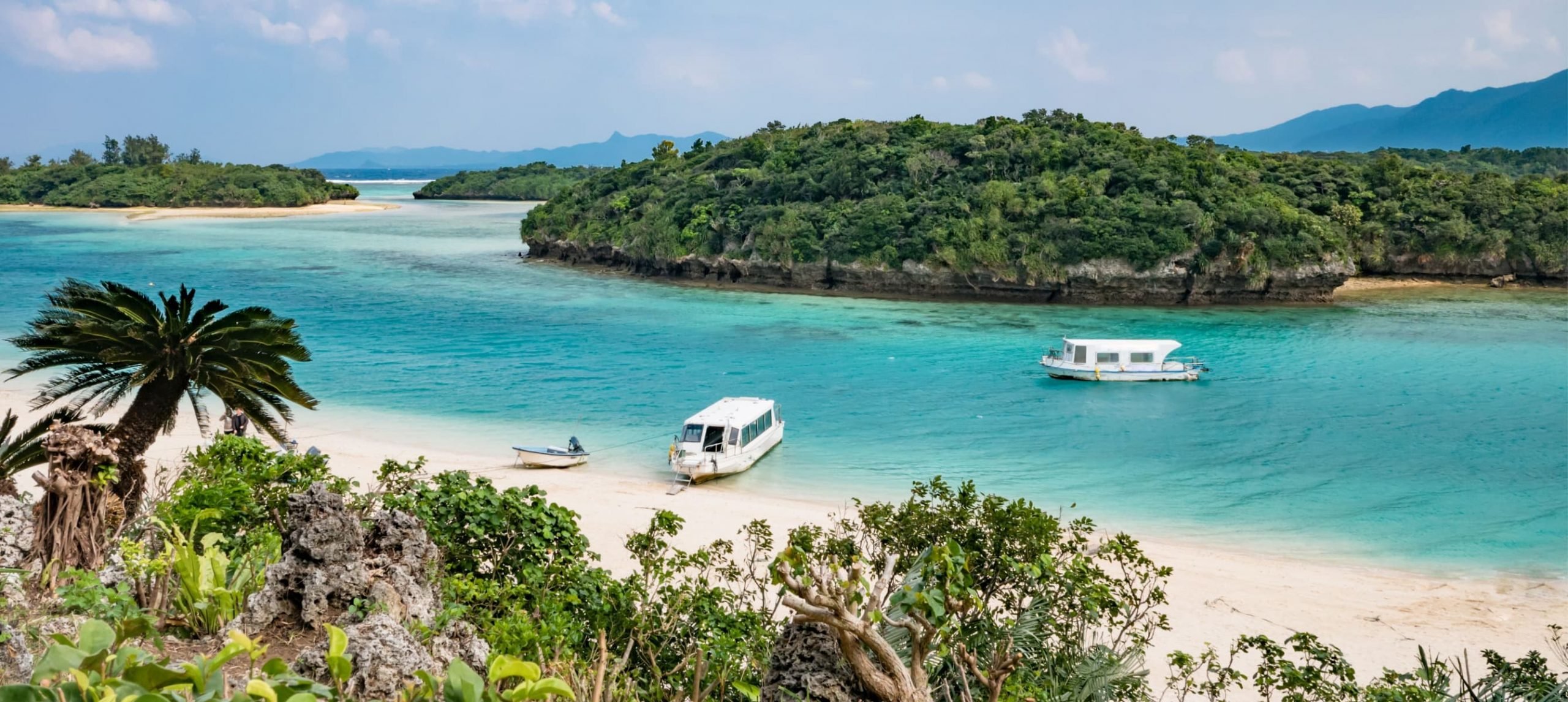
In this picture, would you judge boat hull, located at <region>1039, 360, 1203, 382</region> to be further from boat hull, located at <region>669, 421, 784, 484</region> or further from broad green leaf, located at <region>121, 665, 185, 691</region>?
broad green leaf, located at <region>121, 665, 185, 691</region>

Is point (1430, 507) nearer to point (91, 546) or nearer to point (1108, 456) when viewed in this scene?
point (1108, 456)

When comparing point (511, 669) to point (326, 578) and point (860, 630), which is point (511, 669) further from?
point (326, 578)

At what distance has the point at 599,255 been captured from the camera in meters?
77.2

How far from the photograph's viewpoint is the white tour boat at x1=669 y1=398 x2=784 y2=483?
23.7 meters

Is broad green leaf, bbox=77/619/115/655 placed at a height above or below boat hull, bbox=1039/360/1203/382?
above

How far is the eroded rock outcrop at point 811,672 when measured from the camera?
6348 mm

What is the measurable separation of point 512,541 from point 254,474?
3.24 m

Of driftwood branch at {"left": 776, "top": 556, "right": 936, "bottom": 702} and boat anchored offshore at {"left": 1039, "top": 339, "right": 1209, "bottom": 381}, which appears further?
boat anchored offshore at {"left": 1039, "top": 339, "right": 1209, "bottom": 381}

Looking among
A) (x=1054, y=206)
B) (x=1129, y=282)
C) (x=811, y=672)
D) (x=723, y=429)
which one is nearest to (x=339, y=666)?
(x=811, y=672)

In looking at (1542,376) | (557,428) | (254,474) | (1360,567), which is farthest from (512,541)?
(1542,376)

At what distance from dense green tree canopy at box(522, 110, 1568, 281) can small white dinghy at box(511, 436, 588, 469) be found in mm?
37971

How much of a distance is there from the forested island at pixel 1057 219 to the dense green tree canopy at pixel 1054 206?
0.13 metres

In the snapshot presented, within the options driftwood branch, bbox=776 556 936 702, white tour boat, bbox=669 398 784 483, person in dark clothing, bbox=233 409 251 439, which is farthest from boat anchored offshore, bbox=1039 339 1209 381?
driftwood branch, bbox=776 556 936 702

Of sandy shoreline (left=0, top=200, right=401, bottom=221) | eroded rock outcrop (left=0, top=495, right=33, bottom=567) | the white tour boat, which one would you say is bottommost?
the white tour boat
